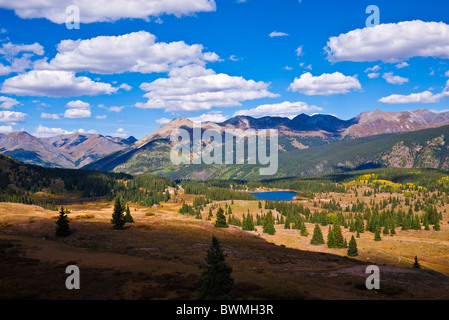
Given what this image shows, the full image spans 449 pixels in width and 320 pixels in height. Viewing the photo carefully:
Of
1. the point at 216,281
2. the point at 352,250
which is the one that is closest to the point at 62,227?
the point at 216,281

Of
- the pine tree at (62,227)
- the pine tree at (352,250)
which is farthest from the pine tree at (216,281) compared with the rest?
the pine tree at (352,250)

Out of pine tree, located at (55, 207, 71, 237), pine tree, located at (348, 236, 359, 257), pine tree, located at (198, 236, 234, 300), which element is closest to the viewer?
pine tree, located at (198, 236, 234, 300)

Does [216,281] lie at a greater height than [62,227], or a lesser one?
greater

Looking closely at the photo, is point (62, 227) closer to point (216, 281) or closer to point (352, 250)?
point (216, 281)

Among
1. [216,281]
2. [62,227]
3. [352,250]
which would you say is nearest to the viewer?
[216,281]

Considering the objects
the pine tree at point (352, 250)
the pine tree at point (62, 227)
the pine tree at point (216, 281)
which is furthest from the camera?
the pine tree at point (352, 250)

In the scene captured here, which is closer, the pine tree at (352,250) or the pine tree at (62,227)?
the pine tree at (62,227)

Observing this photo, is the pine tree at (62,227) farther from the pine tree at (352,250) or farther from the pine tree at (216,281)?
the pine tree at (352,250)

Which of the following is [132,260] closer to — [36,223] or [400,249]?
[36,223]

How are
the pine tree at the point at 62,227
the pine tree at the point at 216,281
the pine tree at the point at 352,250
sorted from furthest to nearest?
the pine tree at the point at 352,250, the pine tree at the point at 62,227, the pine tree at the point at 216,281

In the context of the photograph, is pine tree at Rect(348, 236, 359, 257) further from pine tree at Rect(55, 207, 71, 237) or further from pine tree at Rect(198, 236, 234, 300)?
pine tree at Rect(55, 207, 71, 237)

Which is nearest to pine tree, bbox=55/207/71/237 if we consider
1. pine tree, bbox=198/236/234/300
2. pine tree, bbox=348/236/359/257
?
pine tree, bbox=198/236/234/300

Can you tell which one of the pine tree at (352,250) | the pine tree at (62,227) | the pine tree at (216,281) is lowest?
the pine tree at (352,250)

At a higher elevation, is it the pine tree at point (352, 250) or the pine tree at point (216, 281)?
the pine tree at point (216, 281)
